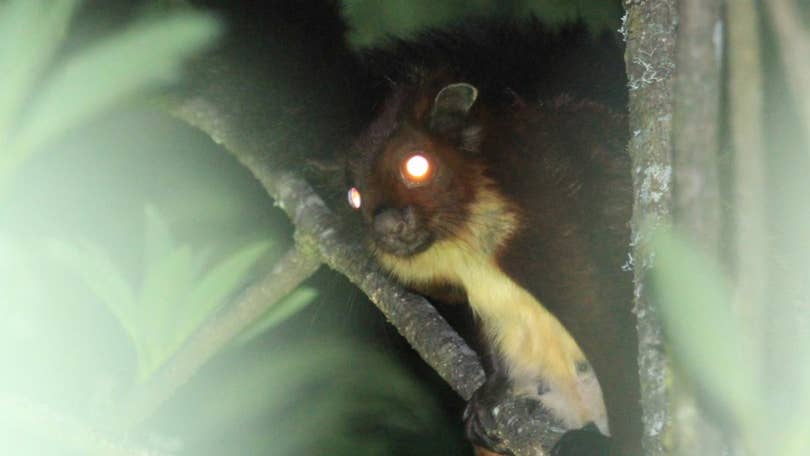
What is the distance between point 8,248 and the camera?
1.26 meters

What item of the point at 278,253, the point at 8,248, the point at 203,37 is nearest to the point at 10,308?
the point at 8,248

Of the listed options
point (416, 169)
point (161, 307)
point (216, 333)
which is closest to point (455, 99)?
point (416, 169)

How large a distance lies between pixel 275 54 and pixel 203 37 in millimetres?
797

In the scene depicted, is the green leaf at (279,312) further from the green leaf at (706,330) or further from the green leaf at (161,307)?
the green leaf at (706,330)

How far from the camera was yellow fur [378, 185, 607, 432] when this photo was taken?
2.00m

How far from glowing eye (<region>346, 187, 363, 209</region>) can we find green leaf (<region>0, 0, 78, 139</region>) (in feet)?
2.89

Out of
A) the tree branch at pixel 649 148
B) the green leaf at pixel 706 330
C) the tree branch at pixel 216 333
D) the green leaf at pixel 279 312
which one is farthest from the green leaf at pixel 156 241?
the green leaf at pixel 706 330

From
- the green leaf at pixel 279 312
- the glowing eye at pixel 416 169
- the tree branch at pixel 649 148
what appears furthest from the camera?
the glowing eye at pixel 416 169

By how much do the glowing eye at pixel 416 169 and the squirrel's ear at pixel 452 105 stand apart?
0.10 meters

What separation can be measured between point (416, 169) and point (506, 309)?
1.23 feet

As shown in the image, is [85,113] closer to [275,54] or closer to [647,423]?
[647,423]

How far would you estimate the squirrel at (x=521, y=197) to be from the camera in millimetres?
1907

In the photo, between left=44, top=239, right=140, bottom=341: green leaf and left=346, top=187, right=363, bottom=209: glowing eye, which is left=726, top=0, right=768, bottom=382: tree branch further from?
left=346, top=187, right=363, bottom=209: glowing eye

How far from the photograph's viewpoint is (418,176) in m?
1.97
